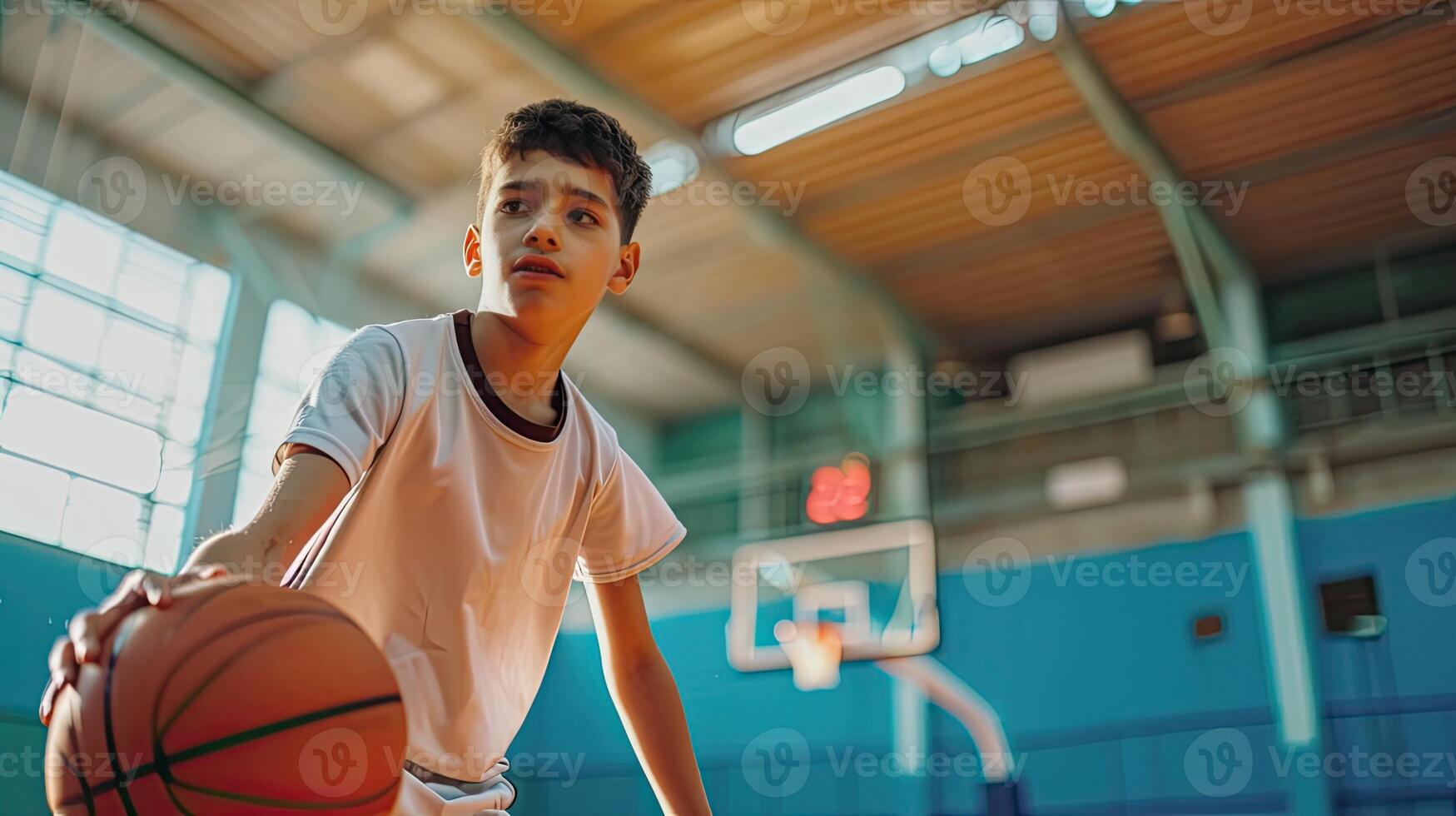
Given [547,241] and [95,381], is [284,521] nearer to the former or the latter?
[547,241]

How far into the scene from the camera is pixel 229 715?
105 centimetres

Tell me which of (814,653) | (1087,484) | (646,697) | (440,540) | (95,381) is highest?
(1087,484)

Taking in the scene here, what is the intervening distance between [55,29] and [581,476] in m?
4.74

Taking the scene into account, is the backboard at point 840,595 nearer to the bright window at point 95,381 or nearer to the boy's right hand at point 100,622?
the bright window at point 95,381

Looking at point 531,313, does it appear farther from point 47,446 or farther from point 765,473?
point 765,473

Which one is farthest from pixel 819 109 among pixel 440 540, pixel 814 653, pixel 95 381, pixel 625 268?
pixel 440 540

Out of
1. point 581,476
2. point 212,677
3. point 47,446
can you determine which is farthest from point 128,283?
point 212,677

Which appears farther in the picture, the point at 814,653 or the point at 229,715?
the point at 814,653

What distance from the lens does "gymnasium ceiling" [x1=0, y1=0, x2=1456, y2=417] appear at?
5.28 m

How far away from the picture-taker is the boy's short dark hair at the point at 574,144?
1658mm

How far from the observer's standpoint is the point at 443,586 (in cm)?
143

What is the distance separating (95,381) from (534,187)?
429 centimetres

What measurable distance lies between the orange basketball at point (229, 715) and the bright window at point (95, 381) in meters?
4.44

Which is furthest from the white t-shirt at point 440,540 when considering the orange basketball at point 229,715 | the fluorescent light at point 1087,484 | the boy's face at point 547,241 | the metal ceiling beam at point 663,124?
the fluorescent light at point 1087,484
